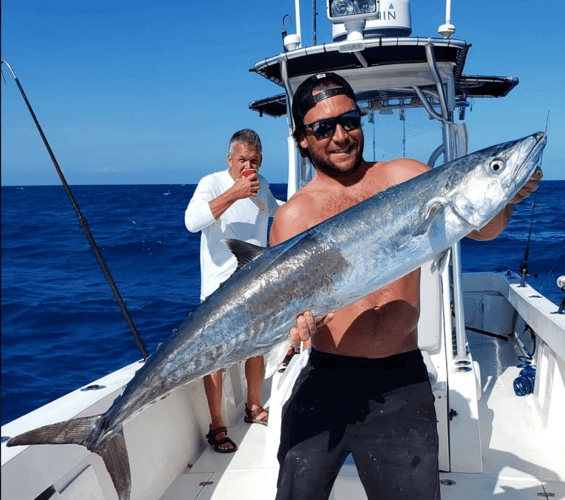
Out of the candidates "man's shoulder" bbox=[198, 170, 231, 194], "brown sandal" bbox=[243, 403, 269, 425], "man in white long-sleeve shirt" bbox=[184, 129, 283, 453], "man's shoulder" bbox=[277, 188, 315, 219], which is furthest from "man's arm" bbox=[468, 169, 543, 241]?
"brown sandal" bbox=[243, 403, 269, 425]

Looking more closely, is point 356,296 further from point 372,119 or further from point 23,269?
point 23,269

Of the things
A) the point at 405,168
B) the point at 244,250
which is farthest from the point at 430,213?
the point at 244,250

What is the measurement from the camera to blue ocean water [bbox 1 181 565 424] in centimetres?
698

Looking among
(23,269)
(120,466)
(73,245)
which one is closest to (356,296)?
(120,466)

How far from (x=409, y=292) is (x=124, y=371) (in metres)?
1.98

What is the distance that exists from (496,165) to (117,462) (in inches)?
66.6

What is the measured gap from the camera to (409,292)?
2.32 m

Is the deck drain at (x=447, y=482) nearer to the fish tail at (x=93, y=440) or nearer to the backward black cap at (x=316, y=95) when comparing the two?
the fish tail at (x=93, y=440)

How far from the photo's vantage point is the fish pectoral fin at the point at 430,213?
1846 mm

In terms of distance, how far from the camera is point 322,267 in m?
1.93

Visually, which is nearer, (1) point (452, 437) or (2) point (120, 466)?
(2) point (120, 466)

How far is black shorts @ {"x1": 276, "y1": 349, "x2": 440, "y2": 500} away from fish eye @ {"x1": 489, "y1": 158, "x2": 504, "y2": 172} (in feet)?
2.70

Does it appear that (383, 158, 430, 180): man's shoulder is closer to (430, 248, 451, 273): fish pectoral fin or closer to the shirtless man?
the shirtless man

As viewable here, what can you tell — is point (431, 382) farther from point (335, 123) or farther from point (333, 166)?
point (335, 123)
